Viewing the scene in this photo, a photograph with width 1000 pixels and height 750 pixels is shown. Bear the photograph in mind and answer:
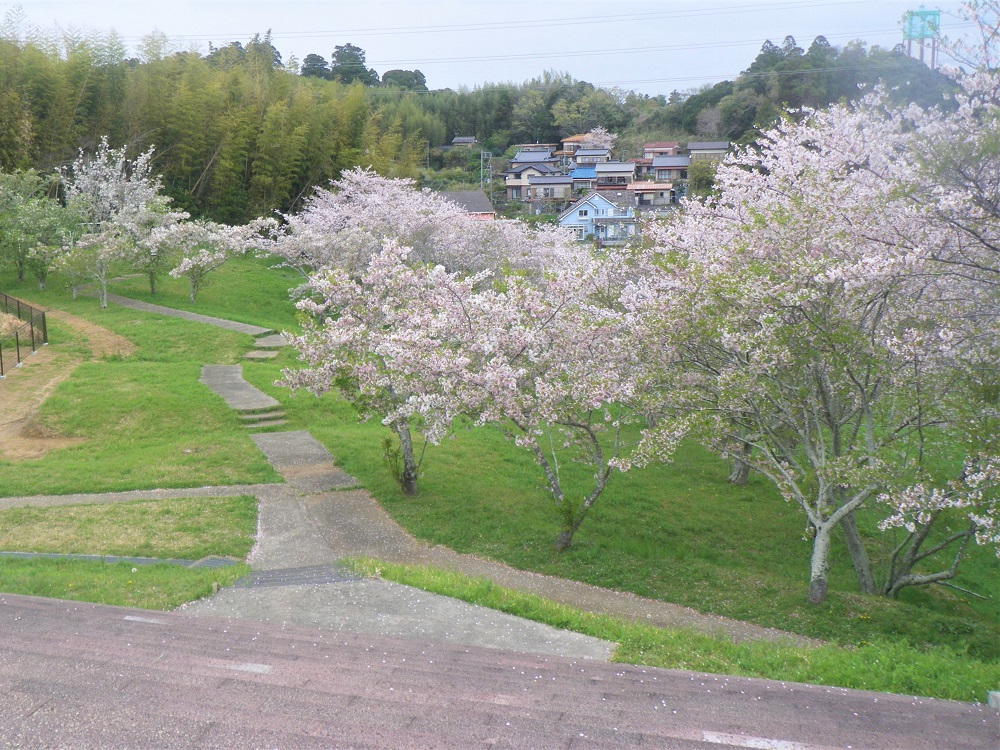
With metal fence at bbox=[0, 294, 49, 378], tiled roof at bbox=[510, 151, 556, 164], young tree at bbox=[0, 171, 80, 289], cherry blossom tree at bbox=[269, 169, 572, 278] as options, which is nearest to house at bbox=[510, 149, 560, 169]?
tiled roof at bbox=[510, 151, 556, 164]

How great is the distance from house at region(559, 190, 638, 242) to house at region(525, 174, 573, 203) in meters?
8.40

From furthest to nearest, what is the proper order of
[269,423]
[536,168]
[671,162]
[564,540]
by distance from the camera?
[536,168] → [671,162] → [269,423] → [564,540]

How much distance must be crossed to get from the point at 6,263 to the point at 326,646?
975 inches

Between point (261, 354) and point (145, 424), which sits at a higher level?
point (261, 354)

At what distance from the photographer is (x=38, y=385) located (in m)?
16.6

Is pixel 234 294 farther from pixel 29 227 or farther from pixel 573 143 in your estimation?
pixel 573 143

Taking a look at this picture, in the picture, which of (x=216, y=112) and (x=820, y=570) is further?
(x=216, y=112)

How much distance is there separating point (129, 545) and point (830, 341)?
27.4 ft

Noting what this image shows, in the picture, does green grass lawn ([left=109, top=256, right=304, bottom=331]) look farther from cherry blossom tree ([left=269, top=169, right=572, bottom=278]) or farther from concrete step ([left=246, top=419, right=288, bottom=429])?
concrete step ([left=246, top=419, right=288, bottom=429])

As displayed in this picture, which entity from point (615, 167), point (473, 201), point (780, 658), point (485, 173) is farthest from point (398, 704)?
point (485, 173)

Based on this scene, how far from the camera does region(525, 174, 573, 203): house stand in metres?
60.4

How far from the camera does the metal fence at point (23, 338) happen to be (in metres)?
17.9

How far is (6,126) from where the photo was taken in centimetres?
2950

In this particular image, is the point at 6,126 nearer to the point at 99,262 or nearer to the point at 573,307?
the point at 99,262
